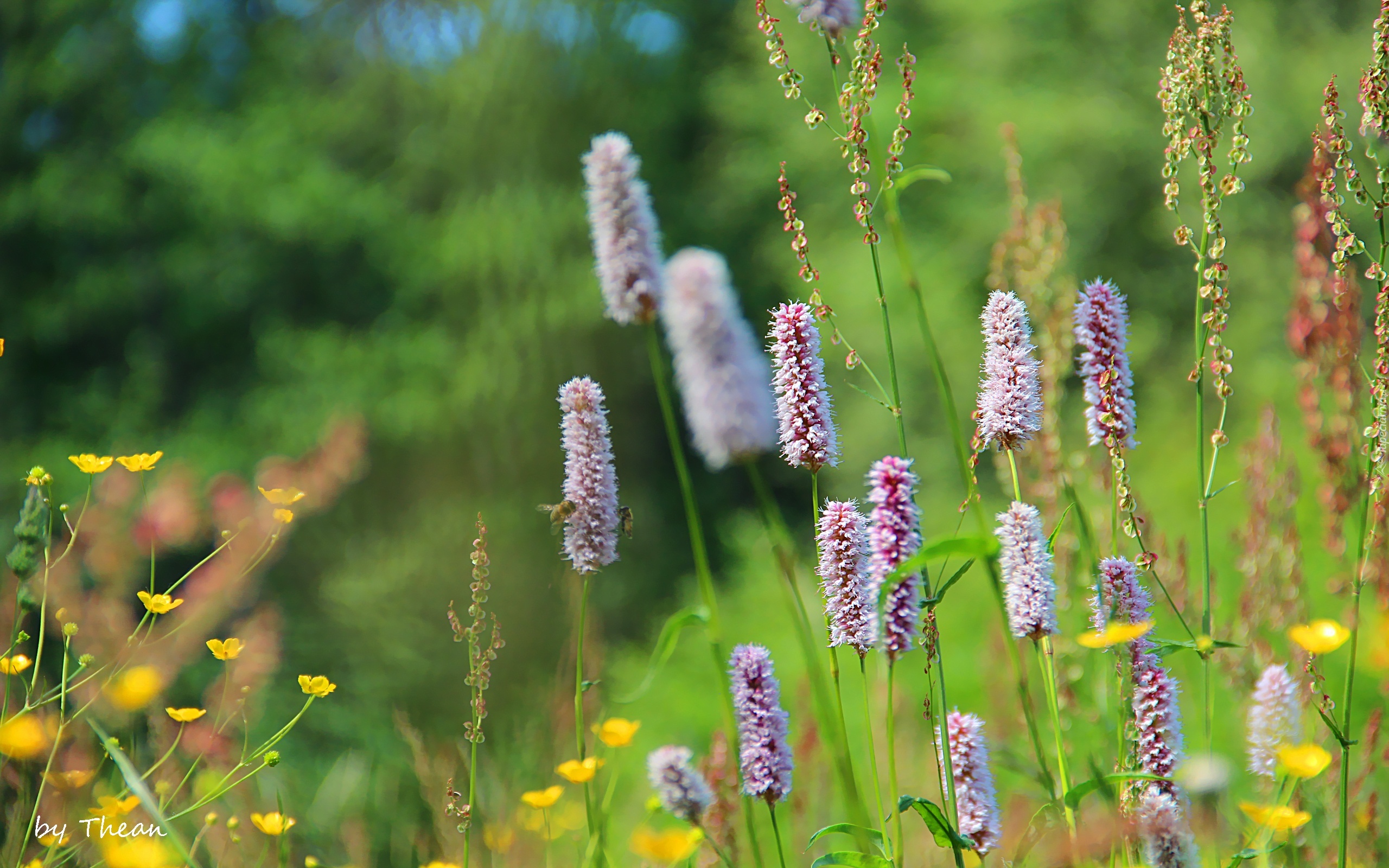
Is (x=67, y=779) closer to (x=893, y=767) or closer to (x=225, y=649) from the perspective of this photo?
(x=225, y=649)

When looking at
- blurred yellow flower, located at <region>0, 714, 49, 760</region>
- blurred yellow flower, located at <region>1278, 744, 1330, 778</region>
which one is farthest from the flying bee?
blurred yellow flower, located at <region>1278, 744, 1330, 778</region>

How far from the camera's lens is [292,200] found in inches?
293

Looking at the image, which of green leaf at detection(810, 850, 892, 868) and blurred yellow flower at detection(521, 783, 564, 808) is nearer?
green leaf at detection(810, 850, 892, 868)

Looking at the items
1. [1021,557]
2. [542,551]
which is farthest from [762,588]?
[1021,557]

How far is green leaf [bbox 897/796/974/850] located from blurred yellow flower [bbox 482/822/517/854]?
0.93 meters

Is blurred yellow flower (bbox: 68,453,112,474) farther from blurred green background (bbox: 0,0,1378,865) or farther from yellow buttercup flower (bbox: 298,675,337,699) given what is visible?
blurred green background (bbox: 0,0,1378,865)

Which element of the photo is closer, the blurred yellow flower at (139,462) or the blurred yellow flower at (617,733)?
the blurred yellow flower at (617,733)

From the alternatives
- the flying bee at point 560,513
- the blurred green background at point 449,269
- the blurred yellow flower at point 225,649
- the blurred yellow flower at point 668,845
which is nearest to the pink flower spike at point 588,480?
the flying bee at point 560,513

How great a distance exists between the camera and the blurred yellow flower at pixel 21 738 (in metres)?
1.05

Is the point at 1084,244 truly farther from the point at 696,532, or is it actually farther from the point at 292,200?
the point at 696,532

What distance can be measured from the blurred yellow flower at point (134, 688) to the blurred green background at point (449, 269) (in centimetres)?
449

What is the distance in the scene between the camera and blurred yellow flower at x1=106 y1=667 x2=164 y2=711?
3.89 ft

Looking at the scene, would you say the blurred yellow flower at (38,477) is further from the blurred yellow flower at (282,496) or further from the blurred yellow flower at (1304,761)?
the blurred yellow flower at (1304,761)

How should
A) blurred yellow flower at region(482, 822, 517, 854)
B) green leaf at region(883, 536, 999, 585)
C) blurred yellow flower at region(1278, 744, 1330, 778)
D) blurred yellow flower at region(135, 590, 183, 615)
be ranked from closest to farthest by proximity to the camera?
green leaf at region(883, 536, 999, 585), blurred yellow flower at region(1278, 744, 1330, 778), blurred yellow flower at region(135, 590, 183, 615), blurred yellow flower at region(482, 822, 517, 854)
